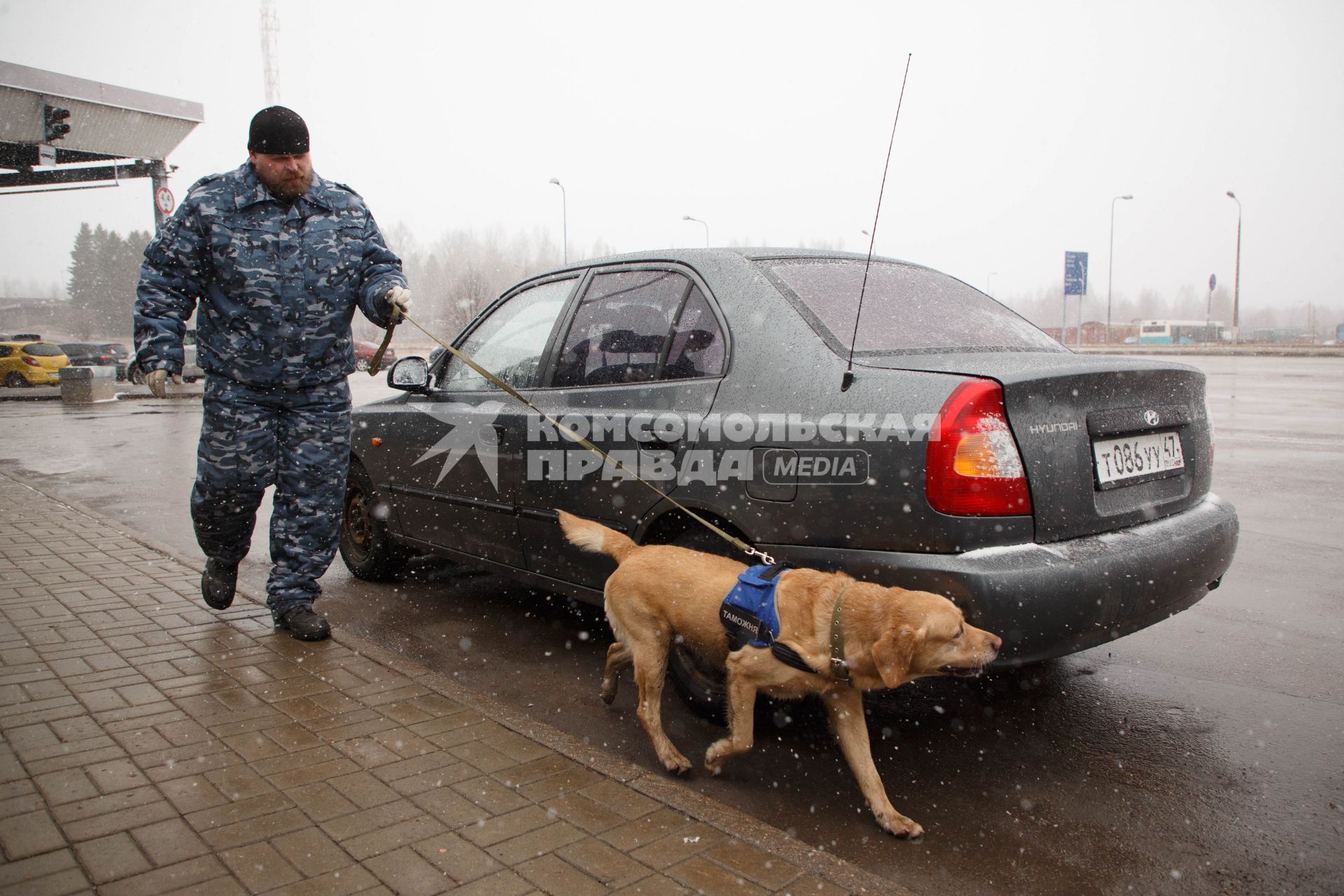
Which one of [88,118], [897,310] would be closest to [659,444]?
[897,310]

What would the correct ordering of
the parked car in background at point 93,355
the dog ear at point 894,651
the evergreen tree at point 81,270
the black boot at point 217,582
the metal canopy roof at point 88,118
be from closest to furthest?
the dog ear at point 894,651 < the black boot at point 217,582 < the metal canopy roof at point 88,118 < the parked car in background at point 93,355 < the evergreen tree at point 81,270

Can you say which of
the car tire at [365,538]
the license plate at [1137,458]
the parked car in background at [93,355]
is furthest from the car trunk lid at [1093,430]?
the parked car in background at [93,355]

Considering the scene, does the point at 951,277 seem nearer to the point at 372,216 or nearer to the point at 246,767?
the point at 372,216

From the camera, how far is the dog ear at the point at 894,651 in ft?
7.89

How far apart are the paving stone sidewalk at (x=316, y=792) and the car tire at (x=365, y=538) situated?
4.05 ft

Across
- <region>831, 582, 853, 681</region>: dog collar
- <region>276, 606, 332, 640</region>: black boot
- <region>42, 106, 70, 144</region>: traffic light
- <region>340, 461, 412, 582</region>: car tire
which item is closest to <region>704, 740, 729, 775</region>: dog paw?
<region>831, 582, 853, 681</region>: dog collar

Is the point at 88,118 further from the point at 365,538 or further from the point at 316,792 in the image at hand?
the point at 316,792

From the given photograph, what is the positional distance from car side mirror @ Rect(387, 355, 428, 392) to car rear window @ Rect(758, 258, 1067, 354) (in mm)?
1922

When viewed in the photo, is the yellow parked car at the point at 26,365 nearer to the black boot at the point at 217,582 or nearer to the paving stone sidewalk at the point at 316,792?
the black boot at the point at 217,582

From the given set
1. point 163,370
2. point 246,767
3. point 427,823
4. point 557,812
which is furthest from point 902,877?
point 163,370

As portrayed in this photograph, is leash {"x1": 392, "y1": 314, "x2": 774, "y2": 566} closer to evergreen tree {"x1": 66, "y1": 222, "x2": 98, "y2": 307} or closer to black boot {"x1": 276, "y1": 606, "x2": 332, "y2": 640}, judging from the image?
black boot {"x1": 276, "y1": 606, "x2": 332, "y2": 640}

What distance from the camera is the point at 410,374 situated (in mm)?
4445

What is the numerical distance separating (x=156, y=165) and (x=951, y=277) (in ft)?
86.9

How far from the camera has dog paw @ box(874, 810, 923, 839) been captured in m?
2.53
